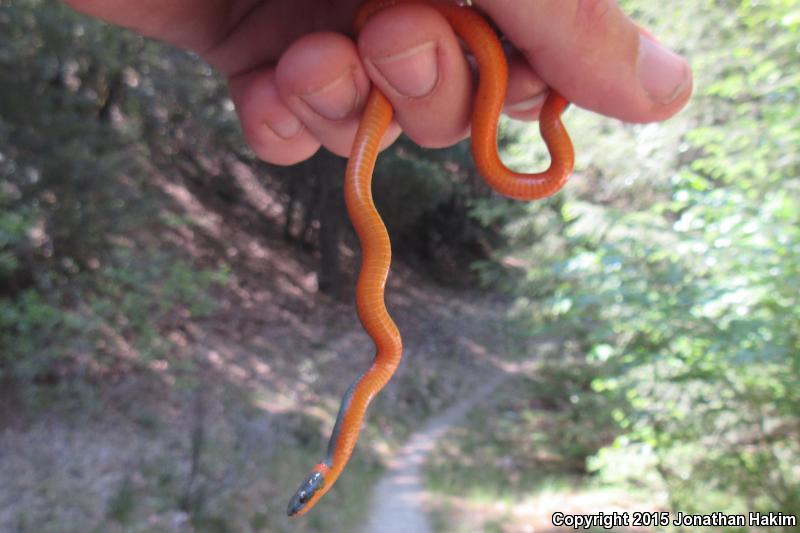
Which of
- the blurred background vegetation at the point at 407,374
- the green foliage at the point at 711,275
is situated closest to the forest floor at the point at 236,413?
the blurred background vegetation at the point at 407,374

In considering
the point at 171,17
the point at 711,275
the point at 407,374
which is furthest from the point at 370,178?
the point at 407,374

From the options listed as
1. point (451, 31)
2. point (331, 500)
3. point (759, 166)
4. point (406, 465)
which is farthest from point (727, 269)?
point (406, 465)


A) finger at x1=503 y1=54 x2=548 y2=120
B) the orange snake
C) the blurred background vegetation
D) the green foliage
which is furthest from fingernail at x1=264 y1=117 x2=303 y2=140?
the blurred background vegetation

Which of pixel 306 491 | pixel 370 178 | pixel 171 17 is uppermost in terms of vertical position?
pixel 171 17

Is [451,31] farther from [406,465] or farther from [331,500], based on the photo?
[406,465]

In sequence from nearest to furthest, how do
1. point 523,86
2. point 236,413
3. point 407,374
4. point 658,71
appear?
point 658,71 → point 523,86 → point 236,413 → point 407,374

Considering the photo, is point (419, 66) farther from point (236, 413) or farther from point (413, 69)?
point (236, 413)
